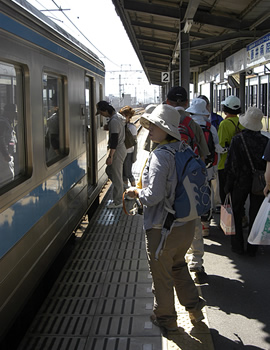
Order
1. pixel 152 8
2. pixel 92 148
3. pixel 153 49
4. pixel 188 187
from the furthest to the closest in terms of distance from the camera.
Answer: pixel 153 49 < pixel 152 8 < pixel 92 148 < pixel 188 187

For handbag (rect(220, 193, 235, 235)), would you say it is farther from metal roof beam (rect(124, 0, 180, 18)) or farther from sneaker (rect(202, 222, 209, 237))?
metal roof beam (rect(124, 0, 180, 18))

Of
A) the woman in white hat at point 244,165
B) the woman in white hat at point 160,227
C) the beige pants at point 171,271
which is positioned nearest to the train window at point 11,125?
the woman in white hat at point 160,227

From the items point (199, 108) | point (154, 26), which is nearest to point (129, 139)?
Result: point (199, 108)

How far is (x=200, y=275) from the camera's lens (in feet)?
14.5

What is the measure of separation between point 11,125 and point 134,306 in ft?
5.86

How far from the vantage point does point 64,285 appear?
442 cm

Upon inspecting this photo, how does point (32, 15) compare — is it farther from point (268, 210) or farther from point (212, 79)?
point (212, 79)

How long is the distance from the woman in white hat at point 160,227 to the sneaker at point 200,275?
3.10 feet

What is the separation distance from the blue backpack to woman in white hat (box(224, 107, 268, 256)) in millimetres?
1880

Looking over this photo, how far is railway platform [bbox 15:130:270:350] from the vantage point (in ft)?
10.9

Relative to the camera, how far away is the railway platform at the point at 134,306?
3330 mm

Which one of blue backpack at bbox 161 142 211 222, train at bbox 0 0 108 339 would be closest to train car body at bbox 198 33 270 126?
train at bbox 0 0 108 339

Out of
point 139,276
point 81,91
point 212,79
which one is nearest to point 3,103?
point 139,276

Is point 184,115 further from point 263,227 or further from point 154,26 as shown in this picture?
point 154,26
